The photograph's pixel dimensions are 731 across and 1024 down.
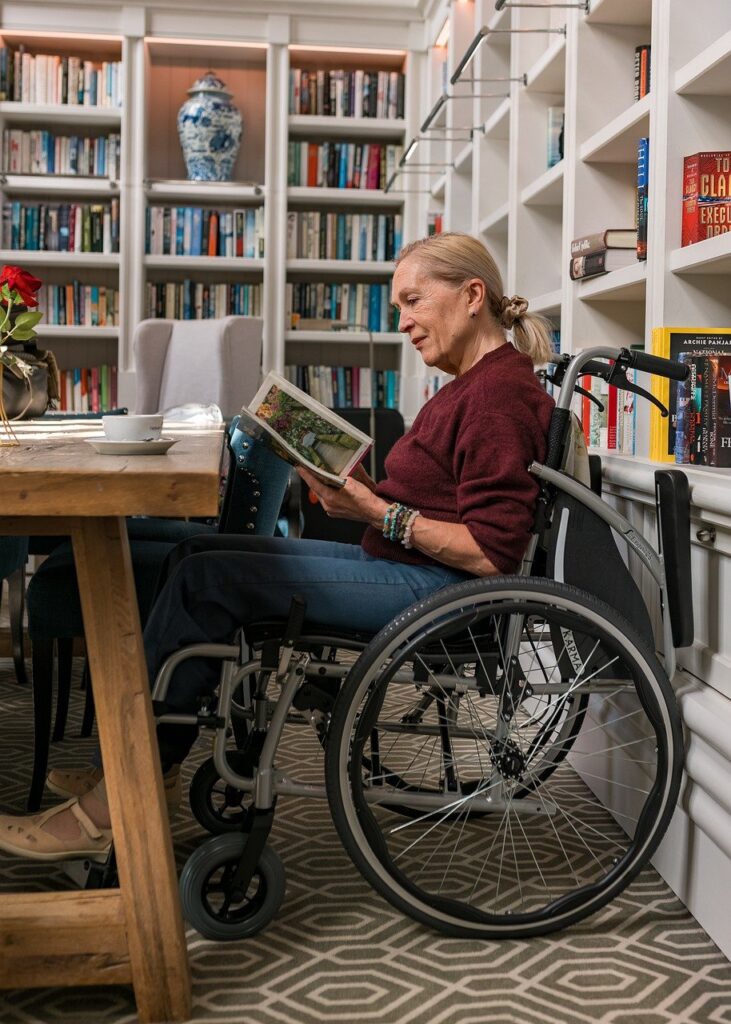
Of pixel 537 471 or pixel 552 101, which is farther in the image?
pixel 552 101

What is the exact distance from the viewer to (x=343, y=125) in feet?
16.4

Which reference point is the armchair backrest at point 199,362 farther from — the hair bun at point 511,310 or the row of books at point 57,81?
the hair bun at point 511,310

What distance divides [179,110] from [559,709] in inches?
165

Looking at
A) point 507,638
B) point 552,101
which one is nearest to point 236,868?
point 507,638

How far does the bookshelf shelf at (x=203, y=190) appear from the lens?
195 inches

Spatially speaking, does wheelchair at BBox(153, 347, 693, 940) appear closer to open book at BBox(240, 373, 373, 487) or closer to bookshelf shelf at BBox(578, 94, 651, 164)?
open book at BBox(240, 373, 373, 487)

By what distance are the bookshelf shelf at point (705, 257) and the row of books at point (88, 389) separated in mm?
3425

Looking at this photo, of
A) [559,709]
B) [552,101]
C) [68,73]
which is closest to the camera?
[559,709]

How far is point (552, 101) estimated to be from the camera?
11.3 feet

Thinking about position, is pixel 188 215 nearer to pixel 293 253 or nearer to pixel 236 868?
pixel 293 253

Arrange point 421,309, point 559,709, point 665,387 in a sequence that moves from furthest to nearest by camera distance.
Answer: point 665,387 → point 421,309 → point 559,709

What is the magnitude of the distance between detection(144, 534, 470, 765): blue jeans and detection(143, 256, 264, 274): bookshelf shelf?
3575mm

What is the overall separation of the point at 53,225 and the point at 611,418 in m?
3.31

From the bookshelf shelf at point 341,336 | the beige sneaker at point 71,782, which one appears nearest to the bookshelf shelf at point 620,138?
the beige sneaker at point 71,782
